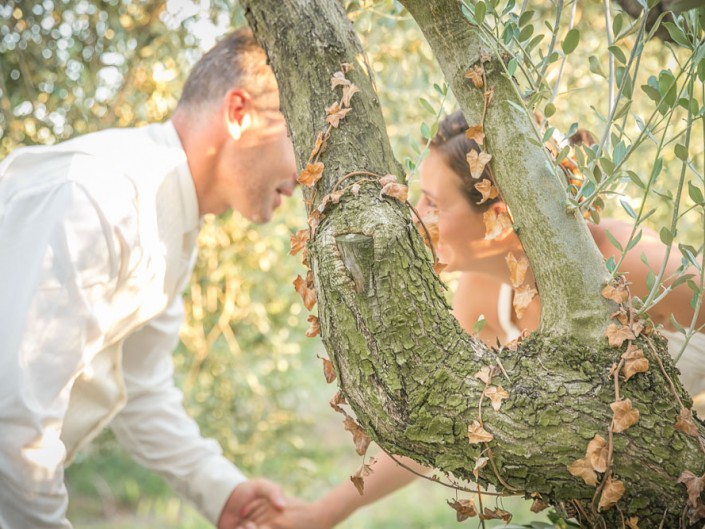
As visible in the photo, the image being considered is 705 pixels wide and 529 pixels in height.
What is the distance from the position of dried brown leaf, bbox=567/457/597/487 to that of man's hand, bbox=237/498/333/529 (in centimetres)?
153

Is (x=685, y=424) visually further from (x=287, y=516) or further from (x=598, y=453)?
(x=287, y=516)

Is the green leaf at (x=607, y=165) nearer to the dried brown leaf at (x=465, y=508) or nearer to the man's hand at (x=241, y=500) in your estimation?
the dried brown leaf at (x=465, y=508)

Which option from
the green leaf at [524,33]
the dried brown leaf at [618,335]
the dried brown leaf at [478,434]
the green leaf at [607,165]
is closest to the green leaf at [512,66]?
the green leaf at [524,33]

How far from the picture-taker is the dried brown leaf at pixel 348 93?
3.92ft

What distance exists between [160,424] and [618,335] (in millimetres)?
2105

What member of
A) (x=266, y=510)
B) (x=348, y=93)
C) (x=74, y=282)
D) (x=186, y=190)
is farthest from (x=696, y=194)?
(x=266, y=510)

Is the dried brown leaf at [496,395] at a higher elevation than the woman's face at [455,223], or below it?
higher

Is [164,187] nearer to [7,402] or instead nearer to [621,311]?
[7,402]

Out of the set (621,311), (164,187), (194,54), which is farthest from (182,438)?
(621,311)

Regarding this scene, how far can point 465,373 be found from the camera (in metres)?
1.06

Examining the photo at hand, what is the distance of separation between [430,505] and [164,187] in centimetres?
413

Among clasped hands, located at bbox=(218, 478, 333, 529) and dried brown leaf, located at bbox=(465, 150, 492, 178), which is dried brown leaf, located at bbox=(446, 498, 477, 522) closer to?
dried brown leaf, located at bbox=(465, 150, 492, 178)

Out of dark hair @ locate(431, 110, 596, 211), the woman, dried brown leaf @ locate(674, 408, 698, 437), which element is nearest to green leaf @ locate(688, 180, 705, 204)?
dried brown leaf @ locate(674, 408, 698, 437)

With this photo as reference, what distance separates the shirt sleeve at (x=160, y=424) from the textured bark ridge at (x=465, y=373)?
68.6 inches
